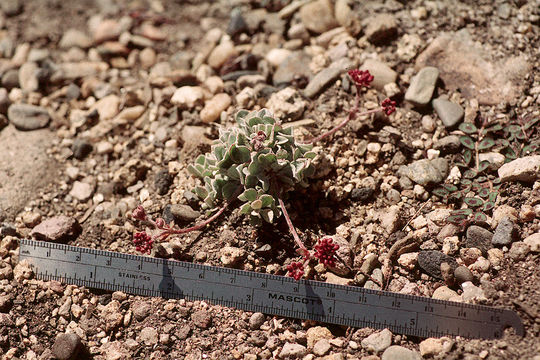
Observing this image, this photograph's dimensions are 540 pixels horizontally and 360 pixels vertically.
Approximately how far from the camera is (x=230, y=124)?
361 centimetres

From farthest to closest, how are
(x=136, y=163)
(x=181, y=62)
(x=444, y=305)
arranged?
1. (x=181, y=62)
2. (x=136, y=163)
3. (x=444, y=305)

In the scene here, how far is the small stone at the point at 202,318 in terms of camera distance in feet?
9.72

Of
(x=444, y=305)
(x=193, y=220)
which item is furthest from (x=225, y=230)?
(x=444, y=305)

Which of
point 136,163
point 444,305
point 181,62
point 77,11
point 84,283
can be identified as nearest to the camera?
point 444,305

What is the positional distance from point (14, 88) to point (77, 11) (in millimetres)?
1095

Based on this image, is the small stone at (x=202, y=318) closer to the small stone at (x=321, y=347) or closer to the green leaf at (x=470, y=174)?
the small stone at (x=321, y=347)

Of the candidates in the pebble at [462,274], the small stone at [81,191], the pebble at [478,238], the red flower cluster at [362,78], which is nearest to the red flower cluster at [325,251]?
the pebble at [462,274]

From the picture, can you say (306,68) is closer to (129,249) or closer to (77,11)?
(129,249)

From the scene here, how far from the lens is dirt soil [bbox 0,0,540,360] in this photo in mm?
2928

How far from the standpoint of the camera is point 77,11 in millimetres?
4895

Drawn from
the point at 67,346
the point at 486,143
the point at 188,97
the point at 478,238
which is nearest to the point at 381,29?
the point at 486,143

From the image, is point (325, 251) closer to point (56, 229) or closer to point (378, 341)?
point (378, 341)

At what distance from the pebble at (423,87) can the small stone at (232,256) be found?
1656 mm

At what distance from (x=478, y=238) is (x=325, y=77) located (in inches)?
63.1
